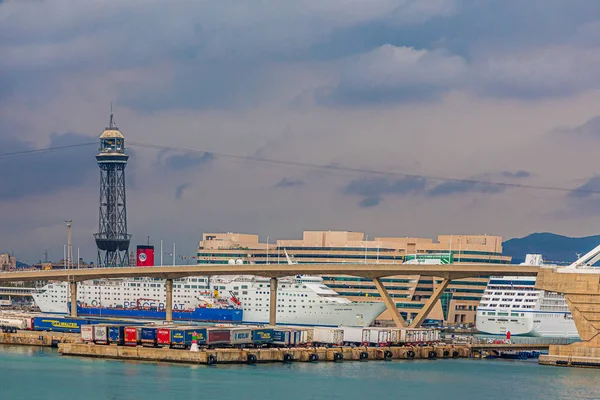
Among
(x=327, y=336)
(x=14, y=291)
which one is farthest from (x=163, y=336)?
(x=14, y=291)

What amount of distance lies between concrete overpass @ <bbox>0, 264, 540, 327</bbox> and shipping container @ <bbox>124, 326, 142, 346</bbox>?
21516 mm

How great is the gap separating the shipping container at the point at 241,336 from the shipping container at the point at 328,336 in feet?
21.6

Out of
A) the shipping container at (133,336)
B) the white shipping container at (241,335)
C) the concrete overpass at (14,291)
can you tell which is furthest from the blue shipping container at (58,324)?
the concrete overpass at (14,291)

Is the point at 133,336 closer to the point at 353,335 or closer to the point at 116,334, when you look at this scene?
the point at 116,334

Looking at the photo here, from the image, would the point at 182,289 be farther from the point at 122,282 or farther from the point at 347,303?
the point at 347,303

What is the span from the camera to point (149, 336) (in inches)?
3428

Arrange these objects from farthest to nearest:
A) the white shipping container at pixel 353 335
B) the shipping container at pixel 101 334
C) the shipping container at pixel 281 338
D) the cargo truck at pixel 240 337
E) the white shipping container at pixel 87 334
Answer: the white shipping container at pixel 353 335
the shipping container at pixel 281 338
the white shipping container at pixel 87 334
the shipping container at pixel 101 334
the cargo truck at pixel 240 337

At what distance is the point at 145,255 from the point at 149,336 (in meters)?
64.4

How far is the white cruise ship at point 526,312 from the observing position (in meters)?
123

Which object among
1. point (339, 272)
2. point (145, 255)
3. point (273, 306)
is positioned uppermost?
point (145, 255)

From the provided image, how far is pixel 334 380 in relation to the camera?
246ft

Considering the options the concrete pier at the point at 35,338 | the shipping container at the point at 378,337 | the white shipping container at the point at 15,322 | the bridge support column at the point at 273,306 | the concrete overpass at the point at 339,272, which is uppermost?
the concrete overpass at the point at 339,272

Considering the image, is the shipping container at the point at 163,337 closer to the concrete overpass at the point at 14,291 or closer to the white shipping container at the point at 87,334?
the white shipping container at the point at 87,334

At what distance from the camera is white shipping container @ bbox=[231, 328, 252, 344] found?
8789 centimetres
